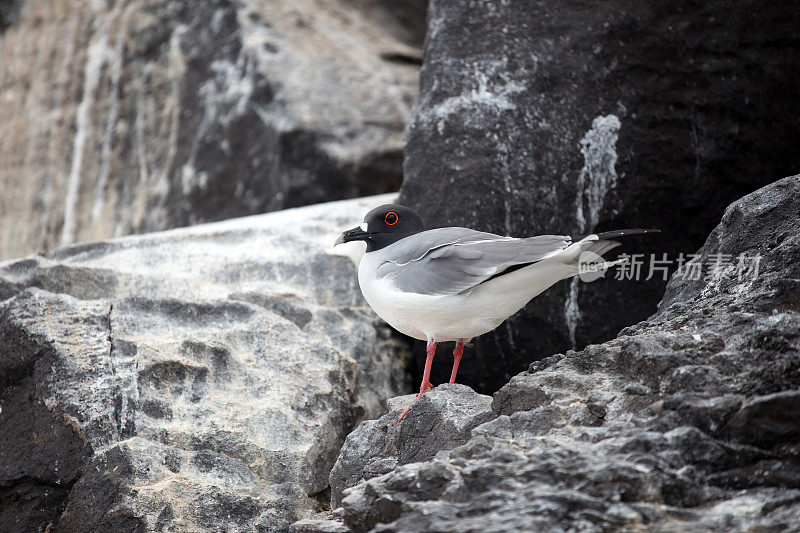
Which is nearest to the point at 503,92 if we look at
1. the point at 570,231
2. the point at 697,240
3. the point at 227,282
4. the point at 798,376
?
the point at 570,231

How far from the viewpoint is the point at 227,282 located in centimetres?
640

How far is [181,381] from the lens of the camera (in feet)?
17.5

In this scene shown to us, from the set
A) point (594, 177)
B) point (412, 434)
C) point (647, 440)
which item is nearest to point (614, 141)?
point (594, 177)

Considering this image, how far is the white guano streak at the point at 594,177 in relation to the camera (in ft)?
20.9

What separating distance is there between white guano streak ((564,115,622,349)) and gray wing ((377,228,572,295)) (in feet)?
5.23

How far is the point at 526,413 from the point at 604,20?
12.7 feet

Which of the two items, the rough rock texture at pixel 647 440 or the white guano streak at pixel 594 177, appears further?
the white guano streak at pixel 594 177

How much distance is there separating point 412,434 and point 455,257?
104 centimetres

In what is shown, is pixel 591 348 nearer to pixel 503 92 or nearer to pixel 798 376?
pixel 798 376

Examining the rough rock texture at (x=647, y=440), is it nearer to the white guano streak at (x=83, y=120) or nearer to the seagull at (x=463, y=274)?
the seagull at (x=463, y=274)

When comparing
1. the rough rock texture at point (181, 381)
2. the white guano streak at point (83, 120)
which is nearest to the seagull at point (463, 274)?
the rough rock texture at point (181, 381)

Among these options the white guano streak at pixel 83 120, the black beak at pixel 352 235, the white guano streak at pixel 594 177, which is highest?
the white guano streak at pixel 83 120

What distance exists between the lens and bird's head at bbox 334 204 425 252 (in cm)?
550

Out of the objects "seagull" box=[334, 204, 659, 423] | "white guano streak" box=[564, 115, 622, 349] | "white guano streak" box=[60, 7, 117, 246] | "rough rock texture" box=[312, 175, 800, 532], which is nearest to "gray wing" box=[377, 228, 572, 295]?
"seagull" box=[334, 204, 659, 423]
